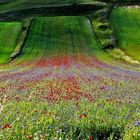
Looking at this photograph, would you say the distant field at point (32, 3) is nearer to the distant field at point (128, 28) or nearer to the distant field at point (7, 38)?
the distant field at point (128, 28)

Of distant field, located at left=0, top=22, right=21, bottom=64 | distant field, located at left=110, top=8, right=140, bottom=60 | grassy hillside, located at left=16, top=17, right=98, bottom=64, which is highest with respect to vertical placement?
distant field, located at left=0, top=22, right=21, bottom=64

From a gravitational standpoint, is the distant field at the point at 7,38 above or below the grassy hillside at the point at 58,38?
above

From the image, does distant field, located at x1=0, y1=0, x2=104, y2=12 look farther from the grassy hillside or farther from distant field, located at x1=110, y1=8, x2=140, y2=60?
the grassy hillside

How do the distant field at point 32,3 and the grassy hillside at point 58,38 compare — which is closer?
the grassy hillside at point 58,38

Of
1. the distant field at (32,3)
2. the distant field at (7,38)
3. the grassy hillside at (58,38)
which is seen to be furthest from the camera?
the distant field at (32,3)

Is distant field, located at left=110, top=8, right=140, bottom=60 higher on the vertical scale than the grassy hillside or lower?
lower

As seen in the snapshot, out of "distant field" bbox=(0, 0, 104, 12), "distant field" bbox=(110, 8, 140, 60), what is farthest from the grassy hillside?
"distant field" bbox=(0, 0, 104, 12)

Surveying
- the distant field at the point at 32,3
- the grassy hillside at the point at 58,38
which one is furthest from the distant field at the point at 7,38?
the distant field at the point at 32,3
